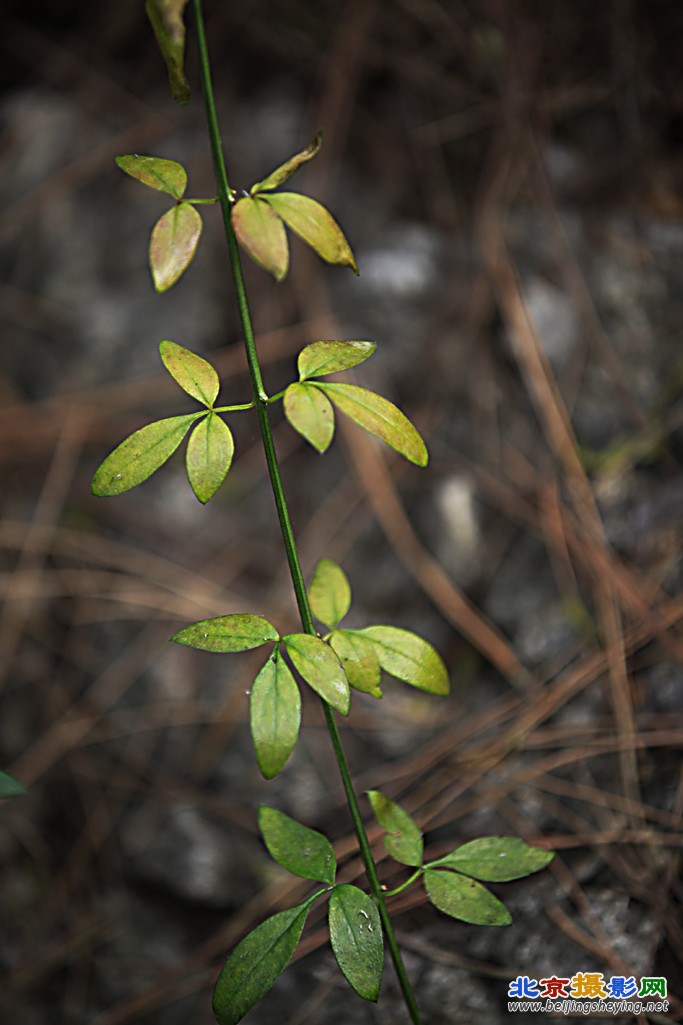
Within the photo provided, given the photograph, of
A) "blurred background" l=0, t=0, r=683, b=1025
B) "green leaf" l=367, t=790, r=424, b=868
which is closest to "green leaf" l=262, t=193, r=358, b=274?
"green leaf" l=367, t=790, r=424, b=868

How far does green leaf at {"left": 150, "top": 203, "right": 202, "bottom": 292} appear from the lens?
596 mm

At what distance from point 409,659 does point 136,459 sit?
0.91ft

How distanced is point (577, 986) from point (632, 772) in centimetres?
30

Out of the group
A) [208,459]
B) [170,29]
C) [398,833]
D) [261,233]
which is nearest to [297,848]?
[398,833]

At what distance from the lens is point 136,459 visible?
61 cm

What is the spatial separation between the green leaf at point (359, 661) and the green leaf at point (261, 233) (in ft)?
0.97

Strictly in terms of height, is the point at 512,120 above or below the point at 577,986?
above

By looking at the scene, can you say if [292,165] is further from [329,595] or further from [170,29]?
[329,595]

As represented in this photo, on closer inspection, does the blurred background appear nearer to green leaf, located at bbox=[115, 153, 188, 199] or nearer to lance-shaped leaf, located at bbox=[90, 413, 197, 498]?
lance-shaped leaf, located at bbox=[90, 413, 197, 498]

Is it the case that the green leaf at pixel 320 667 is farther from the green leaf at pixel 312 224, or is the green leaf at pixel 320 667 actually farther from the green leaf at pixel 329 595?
the green leaf at pixel 312 224

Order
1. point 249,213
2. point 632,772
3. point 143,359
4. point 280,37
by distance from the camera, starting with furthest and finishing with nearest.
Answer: point 280,37
point 143,359
point 632,772
point 249,213

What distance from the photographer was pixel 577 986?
0.95 meters

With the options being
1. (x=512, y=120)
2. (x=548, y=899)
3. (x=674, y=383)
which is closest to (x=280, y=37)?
(x=512, y=120)

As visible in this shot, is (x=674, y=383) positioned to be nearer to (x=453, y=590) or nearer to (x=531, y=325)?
(x=531, y=325)
